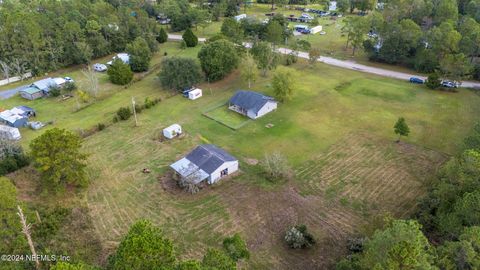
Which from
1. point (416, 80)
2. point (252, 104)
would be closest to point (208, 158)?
point (252, 104)

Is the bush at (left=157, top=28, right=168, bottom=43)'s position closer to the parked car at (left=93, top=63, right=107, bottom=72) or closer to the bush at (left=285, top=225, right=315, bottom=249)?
the parked car at (left=93, top=63, right=107, bottom=72)

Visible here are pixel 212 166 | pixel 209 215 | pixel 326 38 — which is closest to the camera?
pixel 209 215

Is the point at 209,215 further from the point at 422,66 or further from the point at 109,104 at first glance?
the point at 422,66

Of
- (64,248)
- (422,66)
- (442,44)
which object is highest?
(442,44)

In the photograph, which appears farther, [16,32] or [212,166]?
[16,32]

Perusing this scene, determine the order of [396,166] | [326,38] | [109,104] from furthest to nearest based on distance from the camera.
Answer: [326,38] → [109,104] → [396,166]

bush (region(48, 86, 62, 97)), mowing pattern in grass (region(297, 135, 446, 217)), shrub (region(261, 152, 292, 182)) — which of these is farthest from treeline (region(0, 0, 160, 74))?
mowing pattern in grass (region(297, 135, 446, 217))

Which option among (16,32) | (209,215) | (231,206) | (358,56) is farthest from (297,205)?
(16,32)
